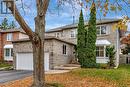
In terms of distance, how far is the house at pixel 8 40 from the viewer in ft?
154

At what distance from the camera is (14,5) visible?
1203 cm

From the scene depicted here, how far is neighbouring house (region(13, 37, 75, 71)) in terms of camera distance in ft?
98.5

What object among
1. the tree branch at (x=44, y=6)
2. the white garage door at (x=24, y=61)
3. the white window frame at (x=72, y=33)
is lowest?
the white garage door at (x=24, y=61)

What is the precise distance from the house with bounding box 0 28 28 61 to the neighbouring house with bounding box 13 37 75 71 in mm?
13347

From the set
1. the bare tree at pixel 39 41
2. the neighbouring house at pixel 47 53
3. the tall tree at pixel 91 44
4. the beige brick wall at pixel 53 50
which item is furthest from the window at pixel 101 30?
the bare tree at pixel 39 41

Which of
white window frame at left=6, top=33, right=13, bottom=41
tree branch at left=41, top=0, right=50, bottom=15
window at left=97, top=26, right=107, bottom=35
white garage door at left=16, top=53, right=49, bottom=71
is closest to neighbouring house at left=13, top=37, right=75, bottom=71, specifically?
white garage door at left=16, top=53, right=49, bottom=71

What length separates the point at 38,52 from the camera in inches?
518

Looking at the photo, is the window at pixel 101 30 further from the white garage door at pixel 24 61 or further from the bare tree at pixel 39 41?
the bare tree at pixel 39 41

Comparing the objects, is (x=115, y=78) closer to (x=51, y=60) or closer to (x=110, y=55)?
(x=51, y=60)

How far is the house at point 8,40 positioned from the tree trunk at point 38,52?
34.2 metres

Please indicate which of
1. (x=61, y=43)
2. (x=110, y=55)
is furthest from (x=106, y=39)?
(x=61, y=43)

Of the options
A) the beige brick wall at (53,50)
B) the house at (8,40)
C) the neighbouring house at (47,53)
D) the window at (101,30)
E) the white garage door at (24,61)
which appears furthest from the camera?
the house at (8,40)

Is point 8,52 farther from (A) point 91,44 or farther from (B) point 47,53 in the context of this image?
(A) point 91,44

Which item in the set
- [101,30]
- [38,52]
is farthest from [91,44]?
[38,52]
